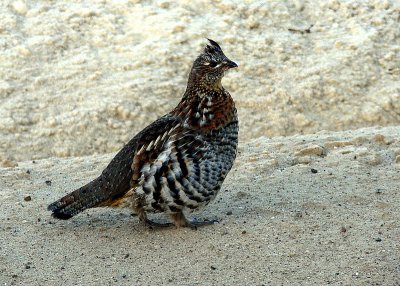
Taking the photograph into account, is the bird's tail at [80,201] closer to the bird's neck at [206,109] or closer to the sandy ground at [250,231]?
the sandy ground at [250,231]

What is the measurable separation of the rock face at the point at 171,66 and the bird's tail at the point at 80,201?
2515 millimetres

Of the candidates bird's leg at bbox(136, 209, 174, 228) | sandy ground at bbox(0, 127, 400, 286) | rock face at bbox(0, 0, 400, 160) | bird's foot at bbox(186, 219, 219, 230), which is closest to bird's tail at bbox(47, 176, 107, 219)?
sandy ground at bbox(0, 127, 400, 286)

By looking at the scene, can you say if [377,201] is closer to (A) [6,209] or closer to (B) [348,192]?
(B) [348,192]

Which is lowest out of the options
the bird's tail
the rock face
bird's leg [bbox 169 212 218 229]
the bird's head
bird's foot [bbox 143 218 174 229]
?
the rock face

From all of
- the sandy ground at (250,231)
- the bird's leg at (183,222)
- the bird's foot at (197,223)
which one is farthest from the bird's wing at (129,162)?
the bird's foot at (197,223)

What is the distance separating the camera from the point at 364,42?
11.0 meters

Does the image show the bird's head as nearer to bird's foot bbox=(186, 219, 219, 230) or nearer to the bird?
the bird

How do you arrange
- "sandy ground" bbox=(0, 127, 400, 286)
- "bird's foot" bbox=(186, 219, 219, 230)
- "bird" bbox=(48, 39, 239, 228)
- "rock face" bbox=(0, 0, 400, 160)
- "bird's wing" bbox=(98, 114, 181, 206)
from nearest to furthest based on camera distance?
"sandy ground" bbox=(0, 127, 400, 286) < "bird" bbox=(48, 39, 239, 228) < "bird's wing" bbox=(98, 114, 181, 206) < "bird's foot" bbox=(186, 219, 219, 230) < "rock face" bbox=(0, 0, 400, 160)

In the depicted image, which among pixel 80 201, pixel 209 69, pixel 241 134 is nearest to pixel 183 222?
pixel 80 201

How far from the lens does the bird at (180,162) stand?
6703mm

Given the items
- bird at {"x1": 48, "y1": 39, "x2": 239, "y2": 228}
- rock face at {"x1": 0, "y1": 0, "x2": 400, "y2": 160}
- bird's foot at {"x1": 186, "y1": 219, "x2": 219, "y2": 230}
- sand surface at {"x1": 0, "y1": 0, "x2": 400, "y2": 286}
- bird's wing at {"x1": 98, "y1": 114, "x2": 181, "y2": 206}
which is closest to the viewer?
sand surface at {"x1": 0, "y1": 0, "x2": 400, "y2": 286}

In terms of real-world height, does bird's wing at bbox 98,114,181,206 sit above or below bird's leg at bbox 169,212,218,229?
above

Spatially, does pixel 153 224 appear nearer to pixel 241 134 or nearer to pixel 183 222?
pixel 183 222

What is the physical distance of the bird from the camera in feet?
22.0
